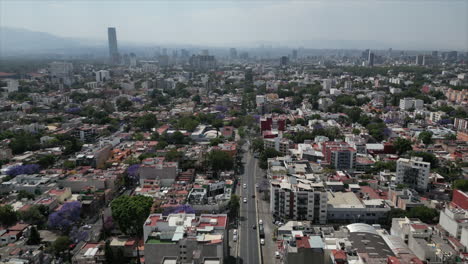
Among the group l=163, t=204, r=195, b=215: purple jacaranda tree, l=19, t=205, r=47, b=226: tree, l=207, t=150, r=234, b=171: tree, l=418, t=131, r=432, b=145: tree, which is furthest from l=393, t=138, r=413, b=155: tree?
l=19, t=205, r=47, b=226: tree

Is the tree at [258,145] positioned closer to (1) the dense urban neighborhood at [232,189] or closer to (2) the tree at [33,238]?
(1) the dense urban neighborhood at [232,189]

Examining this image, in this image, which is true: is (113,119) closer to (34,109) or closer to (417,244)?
(34,109)

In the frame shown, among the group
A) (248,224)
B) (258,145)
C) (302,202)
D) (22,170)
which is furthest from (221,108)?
(302,202)

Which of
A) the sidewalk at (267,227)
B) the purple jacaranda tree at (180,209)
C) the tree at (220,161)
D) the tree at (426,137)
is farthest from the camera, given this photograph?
the tree at (426,137)

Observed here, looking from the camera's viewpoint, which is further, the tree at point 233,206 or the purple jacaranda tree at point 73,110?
the purple jacaranda tree at point 73,110

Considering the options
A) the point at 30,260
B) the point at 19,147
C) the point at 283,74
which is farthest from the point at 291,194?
the point at 283,74

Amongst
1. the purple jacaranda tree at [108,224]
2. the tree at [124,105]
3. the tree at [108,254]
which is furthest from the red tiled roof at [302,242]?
the tree at [124,105]

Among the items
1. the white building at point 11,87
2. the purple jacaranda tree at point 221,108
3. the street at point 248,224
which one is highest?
the white building at point 11,87
